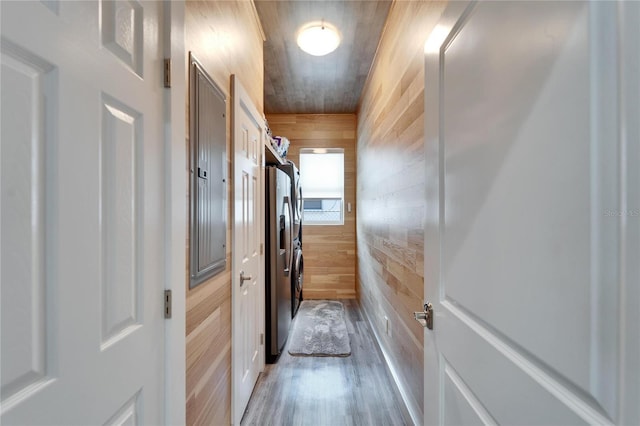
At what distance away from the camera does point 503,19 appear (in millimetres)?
618

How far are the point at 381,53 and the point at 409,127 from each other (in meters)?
1.32

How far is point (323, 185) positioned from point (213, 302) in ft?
11.2

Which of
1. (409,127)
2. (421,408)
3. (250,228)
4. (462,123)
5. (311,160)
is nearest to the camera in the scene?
(462,123)

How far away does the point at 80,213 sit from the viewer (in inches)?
23.8

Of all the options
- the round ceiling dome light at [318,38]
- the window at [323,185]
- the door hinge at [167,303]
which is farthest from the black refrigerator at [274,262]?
the window at [323,185]

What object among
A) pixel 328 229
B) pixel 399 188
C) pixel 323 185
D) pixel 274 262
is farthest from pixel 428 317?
pixel 323 185

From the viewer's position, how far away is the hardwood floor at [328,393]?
1.84 meters

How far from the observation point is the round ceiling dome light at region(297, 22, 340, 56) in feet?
8.04

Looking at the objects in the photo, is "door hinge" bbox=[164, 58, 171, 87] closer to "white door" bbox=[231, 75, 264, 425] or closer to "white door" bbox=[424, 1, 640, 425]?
"white door" bbox=[231, 75, 264, 425]

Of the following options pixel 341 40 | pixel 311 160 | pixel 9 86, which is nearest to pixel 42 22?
pixel 9 86

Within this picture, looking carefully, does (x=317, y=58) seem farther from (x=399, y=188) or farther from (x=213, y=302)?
(x=213, y=302)

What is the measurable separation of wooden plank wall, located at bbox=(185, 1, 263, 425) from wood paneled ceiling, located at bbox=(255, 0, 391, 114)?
2.10ft

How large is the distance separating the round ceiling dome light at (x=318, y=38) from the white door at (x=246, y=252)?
91 centimetres

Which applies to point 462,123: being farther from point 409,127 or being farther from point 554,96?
point 409,127
